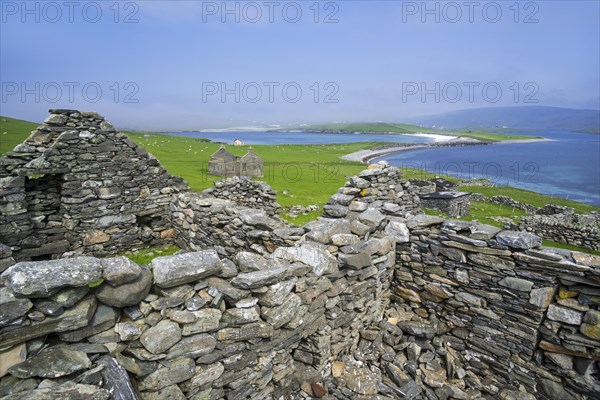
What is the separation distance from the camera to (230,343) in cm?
469

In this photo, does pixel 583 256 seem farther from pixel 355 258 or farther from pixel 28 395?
pixel 28 395

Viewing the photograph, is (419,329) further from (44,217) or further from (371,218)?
(44,217)

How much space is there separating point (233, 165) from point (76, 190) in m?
22.6

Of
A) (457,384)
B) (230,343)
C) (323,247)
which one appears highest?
(323,247)

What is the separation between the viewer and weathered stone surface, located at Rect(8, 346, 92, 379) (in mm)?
3127

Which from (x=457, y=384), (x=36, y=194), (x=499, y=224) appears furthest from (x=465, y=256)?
(x=499, y=224)

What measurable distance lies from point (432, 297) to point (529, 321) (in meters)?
2.05

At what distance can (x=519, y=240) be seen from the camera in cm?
664

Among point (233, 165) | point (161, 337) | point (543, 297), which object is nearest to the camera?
point (161, 337)

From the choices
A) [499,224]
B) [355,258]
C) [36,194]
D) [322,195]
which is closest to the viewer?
[355,258]

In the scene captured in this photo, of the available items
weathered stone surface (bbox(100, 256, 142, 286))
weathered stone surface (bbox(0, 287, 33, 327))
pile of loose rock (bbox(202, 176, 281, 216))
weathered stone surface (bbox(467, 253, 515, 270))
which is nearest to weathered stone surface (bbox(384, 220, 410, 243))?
weathered stone surface (bbox(467, 253, 515, 270))

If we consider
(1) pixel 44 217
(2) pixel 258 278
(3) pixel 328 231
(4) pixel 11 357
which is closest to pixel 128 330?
(4) pixel 11 357

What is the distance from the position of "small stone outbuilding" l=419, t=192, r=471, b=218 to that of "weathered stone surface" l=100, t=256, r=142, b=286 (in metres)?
29.5

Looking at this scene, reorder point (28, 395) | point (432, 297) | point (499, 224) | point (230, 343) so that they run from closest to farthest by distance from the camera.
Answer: point (28, 395) → point (230, 343) → point (432, 297) → point (499, 224)
